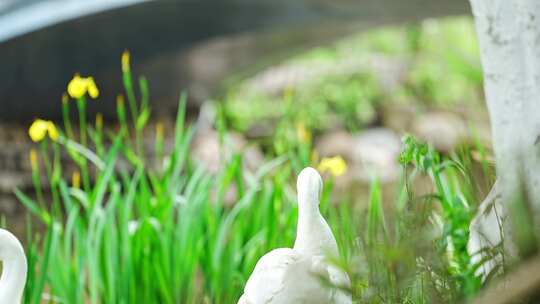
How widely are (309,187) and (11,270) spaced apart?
1.68ft

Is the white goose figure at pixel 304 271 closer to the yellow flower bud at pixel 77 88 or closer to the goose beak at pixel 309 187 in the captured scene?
the goose beak at pixel 309 187

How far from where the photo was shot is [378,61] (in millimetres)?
8078

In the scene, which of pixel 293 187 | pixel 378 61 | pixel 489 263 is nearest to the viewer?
pixel 489 263

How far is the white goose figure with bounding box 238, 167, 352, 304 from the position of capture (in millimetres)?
1216

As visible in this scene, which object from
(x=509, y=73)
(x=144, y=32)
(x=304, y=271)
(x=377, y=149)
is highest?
(x=144, y=32)

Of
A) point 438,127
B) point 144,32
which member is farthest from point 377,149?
point 144,32

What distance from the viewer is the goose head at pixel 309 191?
1.31 meters

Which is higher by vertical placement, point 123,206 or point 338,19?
point 338,19

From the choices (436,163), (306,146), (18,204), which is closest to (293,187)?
(306,146)

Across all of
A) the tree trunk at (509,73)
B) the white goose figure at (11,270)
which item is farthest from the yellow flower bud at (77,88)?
the tree trunk at (509,73)

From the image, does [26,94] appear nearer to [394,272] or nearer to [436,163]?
[436,163]

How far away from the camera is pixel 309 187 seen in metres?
1.32

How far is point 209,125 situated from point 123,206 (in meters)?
4.41

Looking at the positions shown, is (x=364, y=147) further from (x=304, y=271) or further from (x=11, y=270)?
(x=304, y=271)
